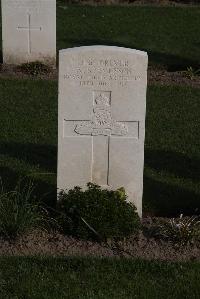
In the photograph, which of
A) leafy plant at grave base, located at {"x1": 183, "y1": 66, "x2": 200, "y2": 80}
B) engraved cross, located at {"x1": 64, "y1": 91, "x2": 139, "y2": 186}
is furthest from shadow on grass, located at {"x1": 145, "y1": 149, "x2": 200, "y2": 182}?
leafy plant at grave base, located at {"x1": 183, "y1": 66, "x2": 200, "y2": 80}

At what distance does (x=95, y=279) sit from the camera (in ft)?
18.7

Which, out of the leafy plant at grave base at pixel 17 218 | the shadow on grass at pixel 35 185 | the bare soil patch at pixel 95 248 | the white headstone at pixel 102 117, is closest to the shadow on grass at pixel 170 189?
the white headstone at pixel 102 117

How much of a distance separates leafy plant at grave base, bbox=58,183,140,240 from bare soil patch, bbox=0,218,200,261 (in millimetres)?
89

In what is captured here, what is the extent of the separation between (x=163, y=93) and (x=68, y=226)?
5.83 m

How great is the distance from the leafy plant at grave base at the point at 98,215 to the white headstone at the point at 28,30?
268 inches

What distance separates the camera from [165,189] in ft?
25.4

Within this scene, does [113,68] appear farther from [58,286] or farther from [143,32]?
[143,32]

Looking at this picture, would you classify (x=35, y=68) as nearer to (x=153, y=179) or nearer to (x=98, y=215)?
(x=153, y=179)

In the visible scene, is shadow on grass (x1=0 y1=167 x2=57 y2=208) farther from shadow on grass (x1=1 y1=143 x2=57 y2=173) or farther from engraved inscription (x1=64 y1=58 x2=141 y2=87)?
engraved inscription (x1=64 y1=58 x2=141 y2=87)

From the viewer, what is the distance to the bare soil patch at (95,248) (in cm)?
616

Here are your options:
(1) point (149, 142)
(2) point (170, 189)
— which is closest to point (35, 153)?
(1) point (149, 142)

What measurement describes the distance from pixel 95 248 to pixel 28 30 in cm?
745

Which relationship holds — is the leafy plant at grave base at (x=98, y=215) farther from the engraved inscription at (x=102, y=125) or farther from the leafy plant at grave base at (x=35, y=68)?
the leafy plant at grave base at (x=35, y=68)

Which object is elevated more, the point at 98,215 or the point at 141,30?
the point at 141,30
